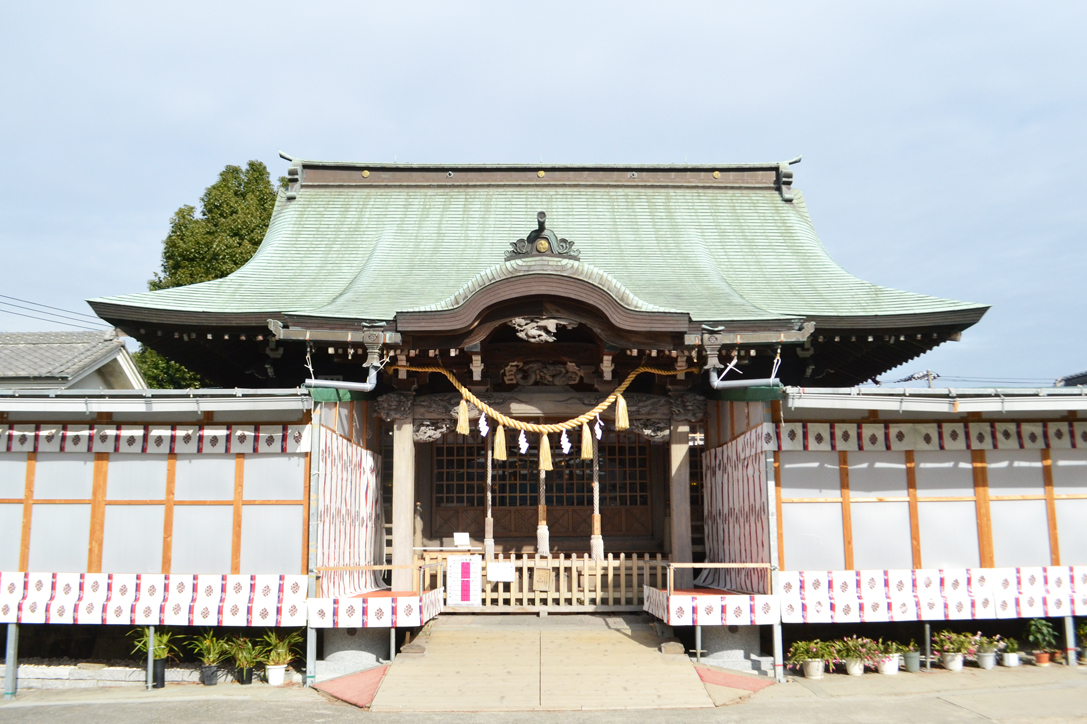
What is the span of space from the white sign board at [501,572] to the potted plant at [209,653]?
12.5 ft

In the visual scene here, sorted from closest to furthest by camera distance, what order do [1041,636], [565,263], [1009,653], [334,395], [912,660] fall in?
[912,660]
[1009,653]
[1041,636]
[334,395]
[565,263]

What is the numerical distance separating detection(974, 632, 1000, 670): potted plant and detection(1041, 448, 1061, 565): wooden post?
1383mm

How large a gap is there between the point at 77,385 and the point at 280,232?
25.2ft

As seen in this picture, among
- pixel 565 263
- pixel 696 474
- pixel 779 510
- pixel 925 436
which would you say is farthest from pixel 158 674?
pixel 925 436

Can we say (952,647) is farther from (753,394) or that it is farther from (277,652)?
(277,652)

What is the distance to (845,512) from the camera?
10.5 metres

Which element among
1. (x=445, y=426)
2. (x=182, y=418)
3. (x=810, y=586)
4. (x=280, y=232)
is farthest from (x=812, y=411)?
(x=280, y=232)

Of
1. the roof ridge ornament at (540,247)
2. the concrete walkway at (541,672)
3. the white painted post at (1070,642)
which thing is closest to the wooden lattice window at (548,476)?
the concrete walkway at (541,672)

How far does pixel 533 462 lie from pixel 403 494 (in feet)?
11.2

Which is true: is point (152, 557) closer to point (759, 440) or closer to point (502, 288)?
point (502, 288)

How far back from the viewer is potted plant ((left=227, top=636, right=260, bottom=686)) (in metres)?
10.1

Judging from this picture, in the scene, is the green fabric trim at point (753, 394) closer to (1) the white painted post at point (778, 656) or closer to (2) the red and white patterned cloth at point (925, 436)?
(2) the red and white patterned cloth at point (925, 436)

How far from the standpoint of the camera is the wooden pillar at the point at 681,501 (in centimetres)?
1219

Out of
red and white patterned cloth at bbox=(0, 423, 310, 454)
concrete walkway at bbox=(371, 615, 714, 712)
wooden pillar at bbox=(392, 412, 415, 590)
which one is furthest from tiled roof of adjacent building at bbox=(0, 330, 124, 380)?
concrete walkway at bbox=(371, 615, 714, 712)
